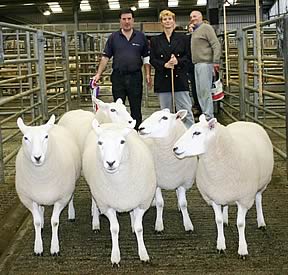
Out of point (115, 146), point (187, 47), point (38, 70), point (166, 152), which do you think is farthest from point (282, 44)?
point (38, 70)

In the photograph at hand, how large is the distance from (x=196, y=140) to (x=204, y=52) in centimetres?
390

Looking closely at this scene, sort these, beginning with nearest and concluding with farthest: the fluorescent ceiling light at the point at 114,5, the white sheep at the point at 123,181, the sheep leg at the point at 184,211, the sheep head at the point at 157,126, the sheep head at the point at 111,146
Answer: the sheep head at the point at 111,146, the white sheep at the point at 123,181, the sheep head at the point at 157,126, the sheep leg at the point at 184,211, the fluorescent ceiling light at the point at 114,5

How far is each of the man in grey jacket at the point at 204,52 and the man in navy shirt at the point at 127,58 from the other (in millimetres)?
1288

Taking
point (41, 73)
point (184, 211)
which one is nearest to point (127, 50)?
point (41, 73)

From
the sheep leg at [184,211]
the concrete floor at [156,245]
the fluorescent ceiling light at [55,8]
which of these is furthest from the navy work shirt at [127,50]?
the fluorescent ceiling light at [55,8]

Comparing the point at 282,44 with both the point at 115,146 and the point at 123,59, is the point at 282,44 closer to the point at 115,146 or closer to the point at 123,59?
the point at 123,59

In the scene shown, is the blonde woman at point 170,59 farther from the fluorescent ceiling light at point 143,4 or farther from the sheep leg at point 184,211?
the fluorescent ceiling light at point 143,4

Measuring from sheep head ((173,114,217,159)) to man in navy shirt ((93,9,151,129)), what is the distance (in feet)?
8.30

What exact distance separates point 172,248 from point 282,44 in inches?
91.4

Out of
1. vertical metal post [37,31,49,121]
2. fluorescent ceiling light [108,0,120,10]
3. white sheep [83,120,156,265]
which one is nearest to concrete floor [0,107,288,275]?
white sheep [83,120,156,265]

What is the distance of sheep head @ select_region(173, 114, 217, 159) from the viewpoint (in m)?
3.49

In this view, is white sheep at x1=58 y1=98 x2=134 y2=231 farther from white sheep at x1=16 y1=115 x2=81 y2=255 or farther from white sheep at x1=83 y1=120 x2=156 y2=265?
white sheep at x1=83 y1=120 x2=156 y2=265

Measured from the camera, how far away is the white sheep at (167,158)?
13.2 feet

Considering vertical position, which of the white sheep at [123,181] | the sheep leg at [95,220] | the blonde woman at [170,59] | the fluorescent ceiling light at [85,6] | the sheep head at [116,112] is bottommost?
the sheep leg at [95,220]
